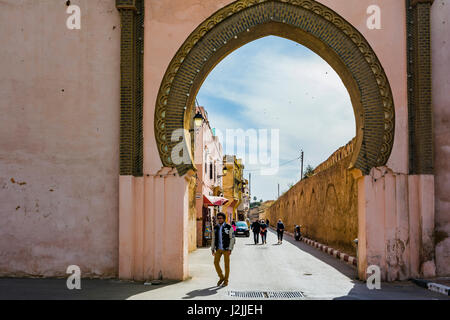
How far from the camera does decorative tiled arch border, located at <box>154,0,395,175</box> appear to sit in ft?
31.4

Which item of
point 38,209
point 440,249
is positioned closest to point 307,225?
point 440,249

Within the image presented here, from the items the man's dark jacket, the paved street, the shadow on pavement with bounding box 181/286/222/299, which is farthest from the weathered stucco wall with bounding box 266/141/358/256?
the shadow on pavement with bounding box 181/286/222/299

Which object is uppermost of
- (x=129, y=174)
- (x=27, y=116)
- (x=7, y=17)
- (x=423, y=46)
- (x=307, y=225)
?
(x=7, y=17)

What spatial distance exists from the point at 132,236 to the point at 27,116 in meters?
3.43

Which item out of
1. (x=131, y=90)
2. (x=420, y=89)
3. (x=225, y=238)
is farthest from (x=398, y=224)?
(x=131, y=90)

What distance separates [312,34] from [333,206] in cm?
997

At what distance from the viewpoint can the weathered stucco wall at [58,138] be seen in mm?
9680

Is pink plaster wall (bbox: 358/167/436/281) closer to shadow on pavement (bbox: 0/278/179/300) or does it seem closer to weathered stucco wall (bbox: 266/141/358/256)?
shadow on pavement (bbox: 0/278/179/300)

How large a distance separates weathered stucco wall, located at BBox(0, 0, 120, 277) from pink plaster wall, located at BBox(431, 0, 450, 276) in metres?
6.52

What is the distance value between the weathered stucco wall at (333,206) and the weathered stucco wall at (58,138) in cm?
806

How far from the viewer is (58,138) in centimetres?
985

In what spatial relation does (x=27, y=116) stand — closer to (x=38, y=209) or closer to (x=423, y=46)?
(x=38, y=209)

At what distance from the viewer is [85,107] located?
988cm

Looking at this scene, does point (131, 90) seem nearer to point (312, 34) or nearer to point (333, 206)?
point (312, 34)
